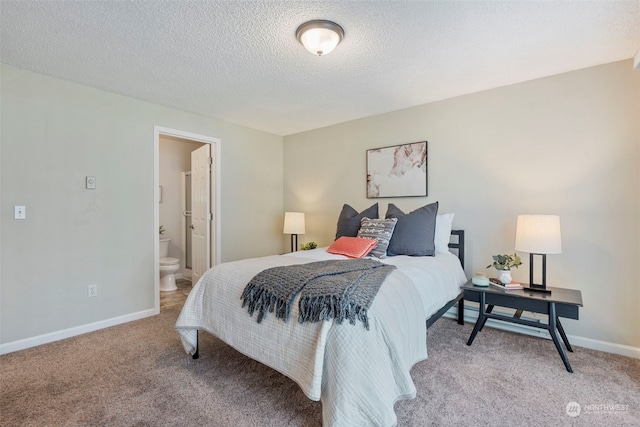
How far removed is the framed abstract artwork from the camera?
337cm

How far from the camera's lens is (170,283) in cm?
435

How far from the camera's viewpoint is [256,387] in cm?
193

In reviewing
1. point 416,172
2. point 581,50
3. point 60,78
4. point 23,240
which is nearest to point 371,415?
point 416,172

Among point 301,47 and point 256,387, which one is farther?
point 301,47

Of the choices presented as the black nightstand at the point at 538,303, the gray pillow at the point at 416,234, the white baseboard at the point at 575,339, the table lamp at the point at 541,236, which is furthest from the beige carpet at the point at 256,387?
the gray pillow at the point at 416,234

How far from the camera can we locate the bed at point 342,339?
4.37ft

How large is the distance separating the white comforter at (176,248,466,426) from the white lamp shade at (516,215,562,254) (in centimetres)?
78

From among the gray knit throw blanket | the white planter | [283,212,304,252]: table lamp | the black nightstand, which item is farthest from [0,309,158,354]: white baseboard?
the white planter

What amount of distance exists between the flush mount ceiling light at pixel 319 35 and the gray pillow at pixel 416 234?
64.9 inches

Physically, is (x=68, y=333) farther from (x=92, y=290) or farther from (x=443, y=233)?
(x=443, y=233)

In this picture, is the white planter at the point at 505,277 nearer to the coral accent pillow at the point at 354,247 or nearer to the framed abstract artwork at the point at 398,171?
the coral accent pillow at the point at 354,247

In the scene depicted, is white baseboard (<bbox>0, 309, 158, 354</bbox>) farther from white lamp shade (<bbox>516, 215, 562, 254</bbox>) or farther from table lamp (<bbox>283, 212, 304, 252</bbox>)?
white lamp shade (<bbox>516, 215, 562, 254</bbox>)

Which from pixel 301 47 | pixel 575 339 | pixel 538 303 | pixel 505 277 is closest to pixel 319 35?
pixel 301 47

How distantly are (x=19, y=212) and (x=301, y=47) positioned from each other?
8.65 feet
